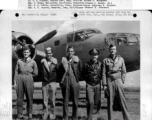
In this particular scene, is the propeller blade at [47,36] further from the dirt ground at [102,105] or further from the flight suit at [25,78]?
the dirt ground at [102,105]

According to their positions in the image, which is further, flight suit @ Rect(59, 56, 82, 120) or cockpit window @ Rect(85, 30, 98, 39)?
cockpit window @ Rect(85, 30, 98, 39)

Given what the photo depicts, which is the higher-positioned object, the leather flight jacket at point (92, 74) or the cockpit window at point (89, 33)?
the cockpit window at point (89, 33)

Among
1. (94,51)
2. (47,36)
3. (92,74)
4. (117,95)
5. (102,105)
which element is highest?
(47,36)

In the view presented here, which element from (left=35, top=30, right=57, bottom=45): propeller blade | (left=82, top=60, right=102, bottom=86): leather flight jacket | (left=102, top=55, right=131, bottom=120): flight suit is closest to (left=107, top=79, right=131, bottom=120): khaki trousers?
(left=102, top=55, right=131, bottom=120): flight suit

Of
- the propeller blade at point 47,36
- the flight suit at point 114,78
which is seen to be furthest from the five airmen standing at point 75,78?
the propeller blade at point 47,36

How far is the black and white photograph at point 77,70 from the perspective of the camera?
4.70 meters

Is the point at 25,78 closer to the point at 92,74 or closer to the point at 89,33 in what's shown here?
the point at 92,74

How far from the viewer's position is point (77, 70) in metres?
4.69

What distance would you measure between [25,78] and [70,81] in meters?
1.01

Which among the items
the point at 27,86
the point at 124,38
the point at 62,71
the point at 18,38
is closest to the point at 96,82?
the point at 62,71

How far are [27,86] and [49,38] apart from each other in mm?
1192

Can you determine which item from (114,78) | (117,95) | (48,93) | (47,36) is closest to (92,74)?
(114,78)

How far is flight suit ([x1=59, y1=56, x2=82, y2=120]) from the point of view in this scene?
15.3 feet

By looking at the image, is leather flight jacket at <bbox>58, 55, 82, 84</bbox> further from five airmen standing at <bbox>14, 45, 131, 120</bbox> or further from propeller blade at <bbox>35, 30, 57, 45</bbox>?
propeller blade at <bbox>35, 30, 57, 45</bbox>
